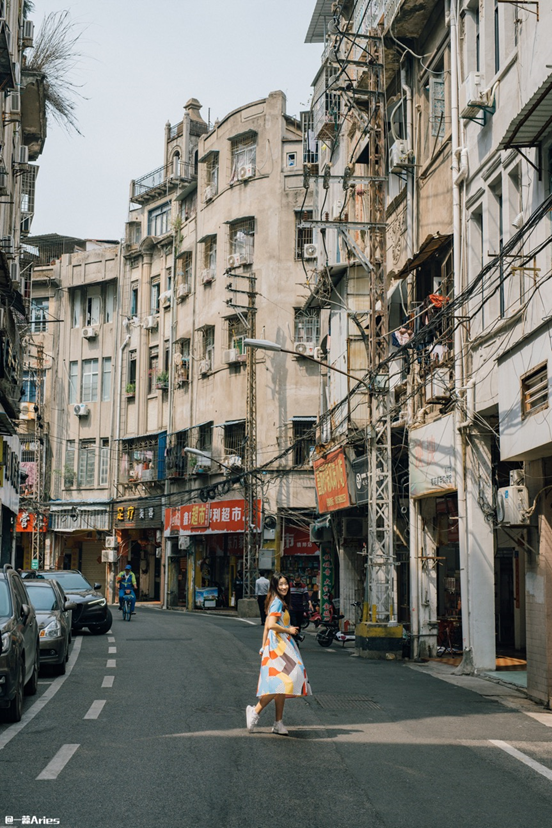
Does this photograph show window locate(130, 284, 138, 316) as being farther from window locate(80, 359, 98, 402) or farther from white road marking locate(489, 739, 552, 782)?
white road marking locate(489, 739, 552, 782)

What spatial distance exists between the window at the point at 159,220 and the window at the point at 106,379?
26.1ft

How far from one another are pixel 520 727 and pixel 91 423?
50589mm

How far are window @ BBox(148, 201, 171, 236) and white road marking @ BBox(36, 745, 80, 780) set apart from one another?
5035 cm

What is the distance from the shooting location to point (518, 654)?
72.0 ft

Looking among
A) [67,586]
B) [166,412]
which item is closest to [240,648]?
[67,586]

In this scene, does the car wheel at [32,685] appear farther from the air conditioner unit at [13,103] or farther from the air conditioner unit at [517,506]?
the air conditioner unit at [13,103]

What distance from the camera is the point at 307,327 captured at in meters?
45.8

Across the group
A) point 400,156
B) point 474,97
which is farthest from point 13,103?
point 474,97

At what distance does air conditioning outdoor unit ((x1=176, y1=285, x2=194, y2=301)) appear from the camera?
5281 cm

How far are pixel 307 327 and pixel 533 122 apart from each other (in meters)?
32.2

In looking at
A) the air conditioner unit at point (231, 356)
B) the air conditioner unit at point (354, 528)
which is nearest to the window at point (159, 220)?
the air conditioner unit at point (231, 356)

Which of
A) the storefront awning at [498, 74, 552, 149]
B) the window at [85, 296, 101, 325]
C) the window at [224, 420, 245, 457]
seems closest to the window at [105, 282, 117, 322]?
the window at [85, 296, 101, 325]

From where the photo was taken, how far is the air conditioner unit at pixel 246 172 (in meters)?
48.2

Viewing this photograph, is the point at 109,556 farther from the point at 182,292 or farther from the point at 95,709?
the point at 95,709
